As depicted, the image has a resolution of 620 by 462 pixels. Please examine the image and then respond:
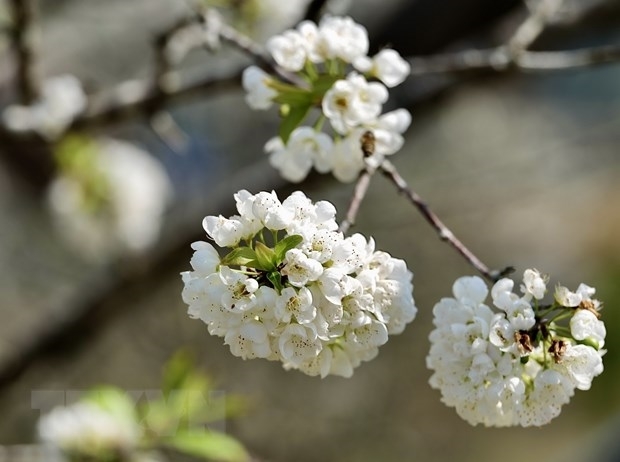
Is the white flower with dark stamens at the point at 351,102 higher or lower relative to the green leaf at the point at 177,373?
lower

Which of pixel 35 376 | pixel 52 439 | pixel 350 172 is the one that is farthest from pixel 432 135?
pixel 350 172

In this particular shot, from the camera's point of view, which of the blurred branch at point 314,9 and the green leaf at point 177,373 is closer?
the blurred branch at point 314,9

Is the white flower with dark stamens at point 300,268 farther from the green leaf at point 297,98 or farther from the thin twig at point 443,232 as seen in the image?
the green leaf at point 297,98

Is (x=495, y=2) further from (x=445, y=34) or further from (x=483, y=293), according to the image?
(x=483, y=293)

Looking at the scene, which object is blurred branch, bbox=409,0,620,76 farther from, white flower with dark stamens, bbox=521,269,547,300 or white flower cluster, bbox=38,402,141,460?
white flower cluster, bbox=38,402,141,460

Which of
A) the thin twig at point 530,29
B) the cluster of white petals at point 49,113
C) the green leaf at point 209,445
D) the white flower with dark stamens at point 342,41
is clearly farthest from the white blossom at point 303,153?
the cluster of white petals at point 49,113

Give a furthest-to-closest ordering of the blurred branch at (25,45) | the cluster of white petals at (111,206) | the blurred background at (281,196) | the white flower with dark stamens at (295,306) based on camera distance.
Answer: the cluster of white petals at (111,206)
the blurred background at (281,196)
the blurred branch at (25,45)
the white flower with dark stamens at (295,306)
